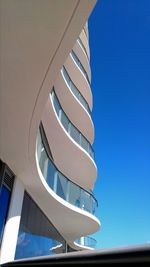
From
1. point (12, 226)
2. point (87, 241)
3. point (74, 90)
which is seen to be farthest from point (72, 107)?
point (87, 241)

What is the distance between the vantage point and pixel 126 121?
51.0 ft

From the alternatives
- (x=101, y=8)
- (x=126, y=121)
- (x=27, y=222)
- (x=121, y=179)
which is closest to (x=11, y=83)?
(x=27, y=222)

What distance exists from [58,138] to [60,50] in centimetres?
720

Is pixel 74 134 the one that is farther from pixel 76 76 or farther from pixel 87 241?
pixel 87 241

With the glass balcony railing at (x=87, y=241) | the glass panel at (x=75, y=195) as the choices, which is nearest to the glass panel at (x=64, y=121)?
the glass panel at (x=75, y=195)

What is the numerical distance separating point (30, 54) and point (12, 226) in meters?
4.58

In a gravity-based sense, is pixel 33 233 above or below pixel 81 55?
below

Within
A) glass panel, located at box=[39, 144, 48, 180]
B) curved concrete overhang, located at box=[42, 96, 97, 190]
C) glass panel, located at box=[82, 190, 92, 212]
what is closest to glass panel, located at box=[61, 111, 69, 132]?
curved concrete overhang, located at box=[42, 96, 97, 190]

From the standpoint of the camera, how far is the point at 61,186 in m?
8.54

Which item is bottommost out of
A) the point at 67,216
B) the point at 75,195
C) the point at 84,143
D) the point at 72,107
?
the point at 67,216

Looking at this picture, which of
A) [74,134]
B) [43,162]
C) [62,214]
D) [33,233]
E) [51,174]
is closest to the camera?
[43,162]

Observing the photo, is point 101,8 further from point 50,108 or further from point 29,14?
point 29,14

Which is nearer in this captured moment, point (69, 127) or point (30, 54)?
point (30, 54)

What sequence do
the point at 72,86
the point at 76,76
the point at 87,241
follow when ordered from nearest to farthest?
the point at 72,86, the point at 87,241, the point at 76,76
